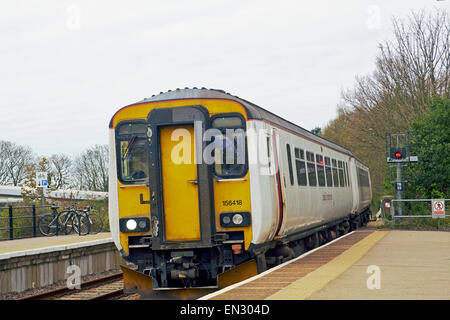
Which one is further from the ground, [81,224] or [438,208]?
[81,224]

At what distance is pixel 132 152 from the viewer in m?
10.8

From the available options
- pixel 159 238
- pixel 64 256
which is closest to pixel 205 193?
pixel 159 238

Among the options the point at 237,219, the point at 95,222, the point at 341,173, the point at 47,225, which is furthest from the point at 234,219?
the point at 95,222

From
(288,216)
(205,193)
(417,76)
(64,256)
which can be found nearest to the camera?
(205,193)

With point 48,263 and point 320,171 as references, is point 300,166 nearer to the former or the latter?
point 320,171

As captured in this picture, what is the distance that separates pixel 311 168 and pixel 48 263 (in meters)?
6.04

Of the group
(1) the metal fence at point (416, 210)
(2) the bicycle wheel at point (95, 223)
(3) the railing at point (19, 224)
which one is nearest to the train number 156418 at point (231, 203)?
(3) the railing at point (19, 224)

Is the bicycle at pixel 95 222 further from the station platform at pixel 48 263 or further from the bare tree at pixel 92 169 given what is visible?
the bare tree at pixel 92 169

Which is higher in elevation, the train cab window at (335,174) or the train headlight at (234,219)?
the train cab window at (335,174)

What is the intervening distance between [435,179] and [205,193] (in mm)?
18840

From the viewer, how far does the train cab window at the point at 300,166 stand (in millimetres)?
13469

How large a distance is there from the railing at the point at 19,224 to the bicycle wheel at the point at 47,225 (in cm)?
18

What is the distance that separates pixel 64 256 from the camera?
589 inches

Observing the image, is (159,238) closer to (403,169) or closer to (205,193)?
(205,193)
